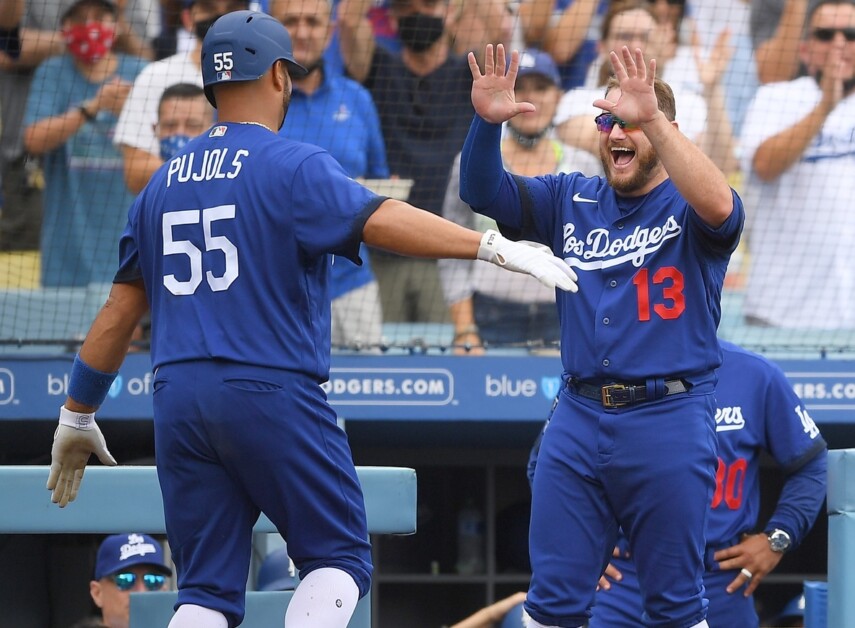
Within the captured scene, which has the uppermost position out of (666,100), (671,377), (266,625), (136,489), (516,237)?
(666,100)

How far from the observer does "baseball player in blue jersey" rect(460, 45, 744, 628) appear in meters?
3.41

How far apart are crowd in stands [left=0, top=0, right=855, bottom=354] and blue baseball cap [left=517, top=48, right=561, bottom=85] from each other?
0.7 inches

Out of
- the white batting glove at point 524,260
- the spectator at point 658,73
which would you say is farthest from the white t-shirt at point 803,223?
the white batting glove at point 524,260

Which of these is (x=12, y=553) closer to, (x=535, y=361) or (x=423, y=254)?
(x=535, y=361)

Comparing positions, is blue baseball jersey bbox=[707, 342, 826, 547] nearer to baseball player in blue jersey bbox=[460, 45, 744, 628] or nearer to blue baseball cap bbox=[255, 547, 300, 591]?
baseball player in blue jersey bbox=[460, 45, 744, 628]

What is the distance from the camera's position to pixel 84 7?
700cm

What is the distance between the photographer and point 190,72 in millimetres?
6828

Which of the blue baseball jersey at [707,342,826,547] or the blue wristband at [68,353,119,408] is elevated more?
the blue wristband at [68,353,119,408]

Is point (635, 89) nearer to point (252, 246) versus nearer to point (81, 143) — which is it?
point (252, 246)

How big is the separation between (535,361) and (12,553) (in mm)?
3010

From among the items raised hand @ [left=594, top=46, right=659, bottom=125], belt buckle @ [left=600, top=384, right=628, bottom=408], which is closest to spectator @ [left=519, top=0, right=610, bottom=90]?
raised hand @ [left=594, top=46, right=659, bottom=125]

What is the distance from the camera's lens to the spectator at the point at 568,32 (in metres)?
7.30

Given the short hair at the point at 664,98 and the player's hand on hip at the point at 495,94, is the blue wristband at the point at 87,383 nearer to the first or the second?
the player's hand on hip at the point at 495,94

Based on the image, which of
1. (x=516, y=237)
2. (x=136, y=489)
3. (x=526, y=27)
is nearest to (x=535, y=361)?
(x=526, y=27)
